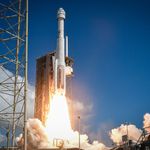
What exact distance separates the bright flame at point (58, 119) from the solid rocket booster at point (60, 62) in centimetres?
162

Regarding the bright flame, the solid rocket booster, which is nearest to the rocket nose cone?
the solid rocket booster

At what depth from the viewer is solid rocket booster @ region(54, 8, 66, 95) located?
203 ft

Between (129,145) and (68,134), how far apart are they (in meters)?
26.7

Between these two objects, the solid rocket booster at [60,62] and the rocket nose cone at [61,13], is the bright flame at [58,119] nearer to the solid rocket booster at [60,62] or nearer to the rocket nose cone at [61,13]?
the solid rocket booster at [60,62]

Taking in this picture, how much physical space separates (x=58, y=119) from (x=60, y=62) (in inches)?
395

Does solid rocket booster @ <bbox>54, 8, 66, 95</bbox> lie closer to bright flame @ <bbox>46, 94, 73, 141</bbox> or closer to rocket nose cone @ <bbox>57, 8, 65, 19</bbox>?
rocket nose cone @ <bbox>57, 8, 65, 19</bbox>

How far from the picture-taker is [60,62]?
6297cm

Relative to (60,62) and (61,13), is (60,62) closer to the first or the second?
(60,62)

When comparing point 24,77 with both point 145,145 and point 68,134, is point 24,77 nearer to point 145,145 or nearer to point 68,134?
point 145,145

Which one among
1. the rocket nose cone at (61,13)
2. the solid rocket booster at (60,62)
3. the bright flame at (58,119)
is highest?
the rocket nose cone at (61,13)

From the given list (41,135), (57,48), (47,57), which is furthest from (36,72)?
(41,135)

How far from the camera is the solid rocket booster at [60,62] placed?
62.0 m

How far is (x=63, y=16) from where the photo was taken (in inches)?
2571

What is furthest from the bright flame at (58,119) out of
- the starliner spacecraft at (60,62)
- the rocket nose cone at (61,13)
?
the rocket nose cone at (61,13)
